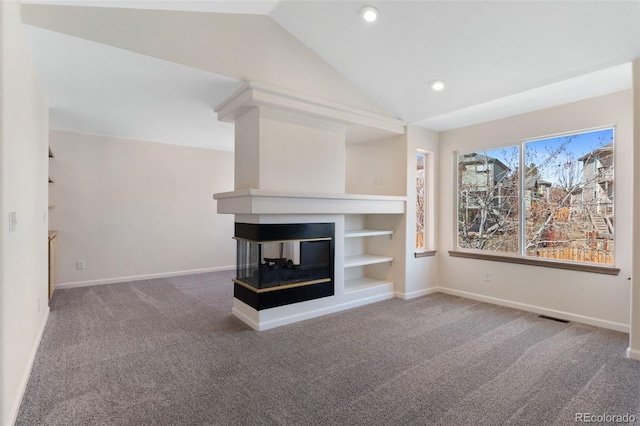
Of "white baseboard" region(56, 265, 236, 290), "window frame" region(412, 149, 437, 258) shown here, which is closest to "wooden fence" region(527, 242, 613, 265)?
"window frame" region(412, 149, 437, 258)

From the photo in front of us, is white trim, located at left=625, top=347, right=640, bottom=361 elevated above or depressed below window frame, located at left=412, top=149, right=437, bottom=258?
below

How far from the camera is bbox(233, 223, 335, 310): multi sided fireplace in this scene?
324 centimetres

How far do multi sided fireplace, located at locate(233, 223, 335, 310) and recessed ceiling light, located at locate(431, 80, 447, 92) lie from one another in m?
1.90

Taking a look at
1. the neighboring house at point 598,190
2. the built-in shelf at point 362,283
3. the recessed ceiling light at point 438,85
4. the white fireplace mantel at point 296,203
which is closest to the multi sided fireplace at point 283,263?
the white fireplace mantel at point 296,203

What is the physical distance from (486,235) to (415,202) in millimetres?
1043

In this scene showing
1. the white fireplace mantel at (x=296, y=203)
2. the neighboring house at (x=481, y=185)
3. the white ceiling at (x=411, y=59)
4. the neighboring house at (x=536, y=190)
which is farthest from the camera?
the neighboring house at (x=481, y=185)

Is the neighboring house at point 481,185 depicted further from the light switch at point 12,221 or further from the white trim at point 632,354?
the light switch at point 12,221

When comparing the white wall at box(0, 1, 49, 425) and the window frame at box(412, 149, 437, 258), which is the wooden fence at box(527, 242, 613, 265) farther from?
the white wall at box(0, 1, 49, 425)

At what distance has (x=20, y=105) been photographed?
210 cm

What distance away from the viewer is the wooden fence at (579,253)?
3326 mm

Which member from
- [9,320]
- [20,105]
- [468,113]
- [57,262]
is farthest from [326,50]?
[57,262]

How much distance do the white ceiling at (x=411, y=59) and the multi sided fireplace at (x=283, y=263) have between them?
1.52 meters

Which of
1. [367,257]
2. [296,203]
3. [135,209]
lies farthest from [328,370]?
[135,209]

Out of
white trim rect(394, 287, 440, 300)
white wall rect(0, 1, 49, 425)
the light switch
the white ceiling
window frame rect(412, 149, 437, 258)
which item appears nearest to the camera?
white wall rect(0, 1, 49, 425)
